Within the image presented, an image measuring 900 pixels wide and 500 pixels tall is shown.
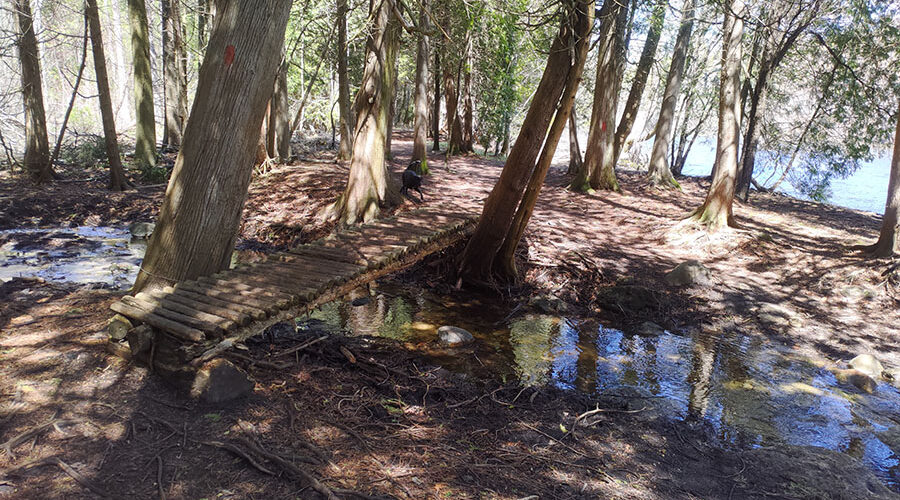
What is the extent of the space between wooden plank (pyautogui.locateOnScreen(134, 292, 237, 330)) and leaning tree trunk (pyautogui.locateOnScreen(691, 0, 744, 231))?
28.2 ft

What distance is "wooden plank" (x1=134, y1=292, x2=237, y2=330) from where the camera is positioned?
3.69m

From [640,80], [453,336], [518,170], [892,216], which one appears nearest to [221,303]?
[453,336]

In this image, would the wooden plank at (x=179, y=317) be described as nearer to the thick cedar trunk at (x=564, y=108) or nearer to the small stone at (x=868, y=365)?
the thick cedar trunk at (x=564, y=108)

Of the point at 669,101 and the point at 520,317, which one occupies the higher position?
the point at 669,101

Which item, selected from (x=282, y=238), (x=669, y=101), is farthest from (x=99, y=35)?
(x=669, y=101)

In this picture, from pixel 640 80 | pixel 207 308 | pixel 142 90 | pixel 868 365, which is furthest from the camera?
pixel 640 80

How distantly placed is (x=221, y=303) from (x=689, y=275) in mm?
6558

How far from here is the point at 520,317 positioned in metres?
7.12

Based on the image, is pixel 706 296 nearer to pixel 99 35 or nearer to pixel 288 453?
pixel 288 453

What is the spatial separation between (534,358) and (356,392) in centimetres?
246

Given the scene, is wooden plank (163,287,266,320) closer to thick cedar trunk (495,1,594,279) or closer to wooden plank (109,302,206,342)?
wooden plank (109,302,206,342)

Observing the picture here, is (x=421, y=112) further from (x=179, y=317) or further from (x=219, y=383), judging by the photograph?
(x=219, y=383)

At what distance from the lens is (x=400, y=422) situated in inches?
148

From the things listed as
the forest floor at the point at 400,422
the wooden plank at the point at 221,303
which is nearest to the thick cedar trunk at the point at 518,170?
the forest floor at the point at 400,422
